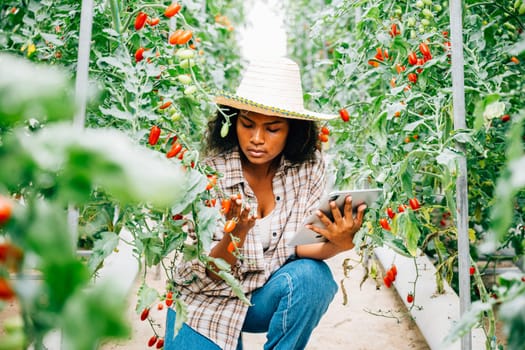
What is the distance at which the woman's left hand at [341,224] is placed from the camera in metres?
1.43

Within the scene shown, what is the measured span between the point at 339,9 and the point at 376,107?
51cm

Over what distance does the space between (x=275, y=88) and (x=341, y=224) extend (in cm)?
47

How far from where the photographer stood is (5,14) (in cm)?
209

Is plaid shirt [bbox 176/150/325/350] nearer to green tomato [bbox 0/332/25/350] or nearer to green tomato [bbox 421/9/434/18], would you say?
green tomato [bbox 421/9/434/18]

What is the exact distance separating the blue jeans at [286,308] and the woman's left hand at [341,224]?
5.1 inches

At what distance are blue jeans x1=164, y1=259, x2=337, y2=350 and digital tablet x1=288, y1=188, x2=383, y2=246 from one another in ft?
0.27

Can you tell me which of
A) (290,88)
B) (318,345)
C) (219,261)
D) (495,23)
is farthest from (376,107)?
(318,345)

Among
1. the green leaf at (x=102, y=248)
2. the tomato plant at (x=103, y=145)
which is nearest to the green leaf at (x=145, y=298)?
the tomato plant at (x=103, y=145)

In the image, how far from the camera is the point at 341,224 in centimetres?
145

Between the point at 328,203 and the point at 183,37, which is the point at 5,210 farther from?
the point at 328,203

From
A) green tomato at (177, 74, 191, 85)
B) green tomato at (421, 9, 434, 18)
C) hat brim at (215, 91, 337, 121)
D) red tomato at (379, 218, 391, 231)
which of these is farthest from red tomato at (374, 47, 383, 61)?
green tomato at (177, 74, 191, 85)

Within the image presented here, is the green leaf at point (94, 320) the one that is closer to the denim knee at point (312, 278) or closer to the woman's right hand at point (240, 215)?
the woman's right hand at point (240, 215)

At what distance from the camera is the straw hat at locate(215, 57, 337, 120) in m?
1.59

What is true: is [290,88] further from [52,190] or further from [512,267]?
[512,267]
